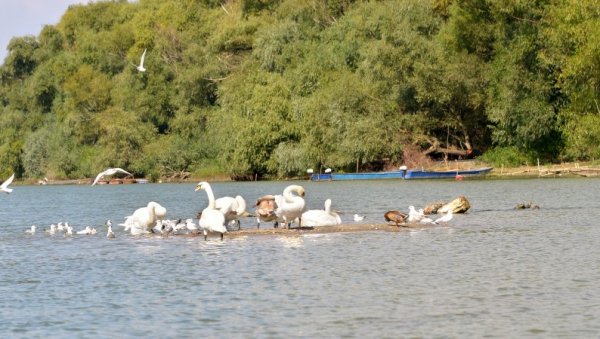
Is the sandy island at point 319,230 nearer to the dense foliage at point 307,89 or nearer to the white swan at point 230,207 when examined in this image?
the white swan at point 230,207

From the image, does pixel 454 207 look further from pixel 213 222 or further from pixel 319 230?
pixel 213 222

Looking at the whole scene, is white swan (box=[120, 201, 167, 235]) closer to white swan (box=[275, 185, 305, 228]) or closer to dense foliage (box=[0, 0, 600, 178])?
white swan (box=[275, 185, 305, 228])

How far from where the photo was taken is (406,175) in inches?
3091

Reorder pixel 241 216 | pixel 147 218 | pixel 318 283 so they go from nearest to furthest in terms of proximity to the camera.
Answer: pixel 318 283, pixel 241 216, pixel 147 218

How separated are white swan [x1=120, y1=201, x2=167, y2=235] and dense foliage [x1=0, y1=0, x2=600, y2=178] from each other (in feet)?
138

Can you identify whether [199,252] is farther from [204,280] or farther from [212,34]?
[212,34]

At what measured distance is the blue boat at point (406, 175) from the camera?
77.2m

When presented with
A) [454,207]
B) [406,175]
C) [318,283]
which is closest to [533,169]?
[406,175]

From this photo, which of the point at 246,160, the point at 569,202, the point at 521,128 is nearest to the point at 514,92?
the point at 521,128

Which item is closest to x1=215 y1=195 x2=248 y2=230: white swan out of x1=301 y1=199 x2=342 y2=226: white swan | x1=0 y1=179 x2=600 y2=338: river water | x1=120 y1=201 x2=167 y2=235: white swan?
x1=0 y1=179 x2=600 y2=338: river water

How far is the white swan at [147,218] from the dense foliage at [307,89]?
42.0 meters

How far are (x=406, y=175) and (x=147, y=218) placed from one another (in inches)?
1898

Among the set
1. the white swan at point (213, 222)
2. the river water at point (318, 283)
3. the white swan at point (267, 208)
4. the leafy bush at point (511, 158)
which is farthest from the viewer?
the leafy bush at point (511, 158)

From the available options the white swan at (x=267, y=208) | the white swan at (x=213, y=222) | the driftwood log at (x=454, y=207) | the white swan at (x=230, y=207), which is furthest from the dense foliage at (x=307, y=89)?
the white swan at (x=213, y=222)
